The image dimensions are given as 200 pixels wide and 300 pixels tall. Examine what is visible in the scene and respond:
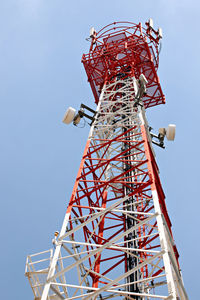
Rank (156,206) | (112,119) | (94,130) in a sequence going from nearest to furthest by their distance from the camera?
(156,206)
(94,130)
(112,119)

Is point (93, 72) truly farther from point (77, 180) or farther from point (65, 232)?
point (65, 232)

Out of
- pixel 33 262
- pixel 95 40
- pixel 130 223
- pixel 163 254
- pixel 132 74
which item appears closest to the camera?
pixel 163 254

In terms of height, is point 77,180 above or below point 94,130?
below

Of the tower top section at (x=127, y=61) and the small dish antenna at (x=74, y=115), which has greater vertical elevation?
the tower top section at (x=127, y=61)

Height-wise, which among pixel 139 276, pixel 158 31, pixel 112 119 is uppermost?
pixel 158 31

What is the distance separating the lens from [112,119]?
16.6m

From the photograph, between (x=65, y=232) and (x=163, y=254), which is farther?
(x=65, y=232)

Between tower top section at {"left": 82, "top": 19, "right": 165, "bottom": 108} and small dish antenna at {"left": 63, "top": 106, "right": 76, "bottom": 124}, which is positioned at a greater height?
tower top section at {"left": 82, "top": 19, "right": 165, "bottom": 108}

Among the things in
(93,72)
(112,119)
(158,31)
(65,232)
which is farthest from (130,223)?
(158,31)

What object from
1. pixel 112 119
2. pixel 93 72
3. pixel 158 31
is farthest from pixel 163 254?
pixel 158 31

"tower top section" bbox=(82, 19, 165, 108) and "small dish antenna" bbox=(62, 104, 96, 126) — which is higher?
"tower top section" bbox=(82, 19, 165, 108)

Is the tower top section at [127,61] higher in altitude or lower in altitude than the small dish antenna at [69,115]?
higher

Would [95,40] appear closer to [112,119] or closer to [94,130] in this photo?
Answer: [112,119]

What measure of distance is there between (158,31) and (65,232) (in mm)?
15813
